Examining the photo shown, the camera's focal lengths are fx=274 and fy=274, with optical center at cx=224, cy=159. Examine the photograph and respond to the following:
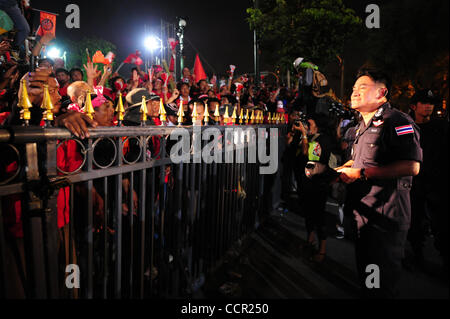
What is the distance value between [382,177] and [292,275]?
1.97 metres

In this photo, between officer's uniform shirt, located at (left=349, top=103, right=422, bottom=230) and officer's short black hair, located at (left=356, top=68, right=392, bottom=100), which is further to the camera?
officer's short black hair, located at (left=356, top=68, right=392, bottom=100)

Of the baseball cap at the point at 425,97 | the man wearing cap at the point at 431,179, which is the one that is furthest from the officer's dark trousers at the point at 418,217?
the baseball cap at the point at 425,97

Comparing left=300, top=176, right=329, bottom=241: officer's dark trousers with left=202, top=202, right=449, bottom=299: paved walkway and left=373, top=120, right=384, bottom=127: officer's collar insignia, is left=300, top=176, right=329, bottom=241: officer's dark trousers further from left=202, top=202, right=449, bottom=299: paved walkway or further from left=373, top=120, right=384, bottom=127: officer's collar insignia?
left=373, top=120, right=384, bottom=127: officer's collar insignia

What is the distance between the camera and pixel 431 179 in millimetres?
4141

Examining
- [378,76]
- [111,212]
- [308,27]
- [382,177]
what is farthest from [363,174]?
[308,27]

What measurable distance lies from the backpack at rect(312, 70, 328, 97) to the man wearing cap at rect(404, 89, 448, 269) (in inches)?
97.6

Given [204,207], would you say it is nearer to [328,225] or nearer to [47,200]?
[47,200]

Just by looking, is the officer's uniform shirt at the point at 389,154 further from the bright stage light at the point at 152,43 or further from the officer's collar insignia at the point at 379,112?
the bright stage light at the point at 152,43

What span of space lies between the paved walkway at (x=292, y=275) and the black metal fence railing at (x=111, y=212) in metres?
0.29

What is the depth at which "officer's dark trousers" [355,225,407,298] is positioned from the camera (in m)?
2.57

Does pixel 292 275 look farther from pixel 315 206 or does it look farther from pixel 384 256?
pixel 384 256

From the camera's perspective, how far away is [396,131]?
2.48m

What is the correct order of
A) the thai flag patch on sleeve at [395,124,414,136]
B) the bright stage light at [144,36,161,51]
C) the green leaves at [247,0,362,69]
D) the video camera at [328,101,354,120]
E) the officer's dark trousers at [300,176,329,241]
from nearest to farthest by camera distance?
1. the thai flag patch on sleeve at [395,124,414,136]
2. the officer's dark trousers at [300,176,329,241]
3. the video camera at [328,101,354,120]
4. the green leaves at [247,0,362,69]
5. the bright stage light at [144,36,161,51]

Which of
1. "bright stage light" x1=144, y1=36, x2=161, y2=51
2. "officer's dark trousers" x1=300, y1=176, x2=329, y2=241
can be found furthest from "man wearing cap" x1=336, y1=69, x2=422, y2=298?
"bright stage light" x1=144, y1=36, x2=161, y2=51
